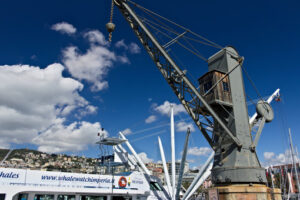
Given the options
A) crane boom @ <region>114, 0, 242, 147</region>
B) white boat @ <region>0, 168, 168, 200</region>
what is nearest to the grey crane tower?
crane boom @ <region>114, 0, 242, 147</region>

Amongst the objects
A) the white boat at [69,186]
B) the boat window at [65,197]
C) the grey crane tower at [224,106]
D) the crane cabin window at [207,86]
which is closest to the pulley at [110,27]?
the grey crane tower at [224,106]

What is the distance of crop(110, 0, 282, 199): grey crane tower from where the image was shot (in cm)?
1778

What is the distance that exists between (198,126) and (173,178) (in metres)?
22.4

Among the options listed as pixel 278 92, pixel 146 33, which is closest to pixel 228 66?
pixel 146 33

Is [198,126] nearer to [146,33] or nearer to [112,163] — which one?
[146,33]

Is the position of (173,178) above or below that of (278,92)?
below

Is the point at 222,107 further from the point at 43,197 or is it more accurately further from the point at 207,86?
the point at 43,197

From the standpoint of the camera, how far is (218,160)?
1928cm

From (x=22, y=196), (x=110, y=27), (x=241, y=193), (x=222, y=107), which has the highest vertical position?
(x=110, y=27)

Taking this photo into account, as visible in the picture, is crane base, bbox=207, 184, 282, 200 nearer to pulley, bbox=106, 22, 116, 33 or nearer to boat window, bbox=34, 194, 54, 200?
pulley, bbox=106, 22, 116, 33

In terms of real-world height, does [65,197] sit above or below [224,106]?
below

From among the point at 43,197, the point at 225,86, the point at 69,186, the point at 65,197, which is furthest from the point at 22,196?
the point at 225,86

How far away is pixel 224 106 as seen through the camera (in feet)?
66.1

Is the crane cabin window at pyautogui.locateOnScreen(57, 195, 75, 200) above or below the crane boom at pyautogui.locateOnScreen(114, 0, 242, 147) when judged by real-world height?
below
